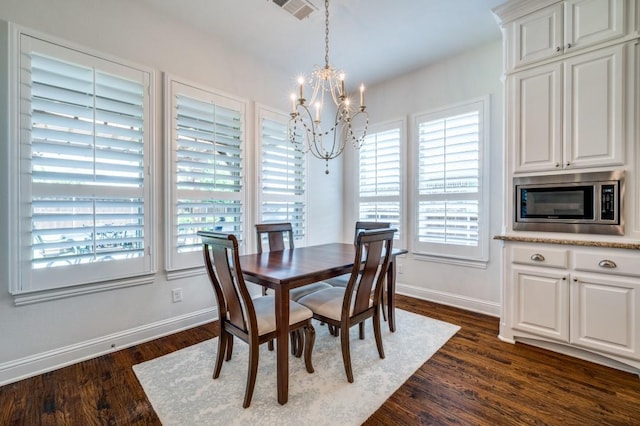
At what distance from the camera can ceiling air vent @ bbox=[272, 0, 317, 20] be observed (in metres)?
2.45

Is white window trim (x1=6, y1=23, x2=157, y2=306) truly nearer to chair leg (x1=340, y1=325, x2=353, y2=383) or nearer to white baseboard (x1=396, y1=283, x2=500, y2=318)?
chair leg (x1=340, y1=325, x2=353, y2=383)

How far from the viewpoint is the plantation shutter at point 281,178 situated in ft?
11.5

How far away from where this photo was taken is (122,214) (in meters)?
2.41

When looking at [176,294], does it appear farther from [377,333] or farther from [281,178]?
[377,333]

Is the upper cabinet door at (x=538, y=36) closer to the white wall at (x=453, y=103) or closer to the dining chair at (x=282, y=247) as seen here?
the white wall at (x=453, y=103)

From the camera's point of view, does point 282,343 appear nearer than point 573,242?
Yes

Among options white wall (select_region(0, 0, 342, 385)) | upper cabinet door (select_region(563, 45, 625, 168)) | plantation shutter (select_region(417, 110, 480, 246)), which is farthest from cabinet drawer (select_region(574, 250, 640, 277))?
white wall (select_region(0, 0, 342, 385))

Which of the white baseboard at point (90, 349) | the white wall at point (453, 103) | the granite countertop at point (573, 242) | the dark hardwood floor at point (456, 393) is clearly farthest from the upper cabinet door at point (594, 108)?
the white baseboard at point (90, 349)

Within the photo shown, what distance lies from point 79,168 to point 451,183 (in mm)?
3632

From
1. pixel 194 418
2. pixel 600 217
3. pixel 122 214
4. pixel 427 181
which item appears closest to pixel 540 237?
pixel 600 217

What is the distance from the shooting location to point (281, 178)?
12.1 ft

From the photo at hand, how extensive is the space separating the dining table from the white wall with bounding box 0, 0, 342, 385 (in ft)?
3.46

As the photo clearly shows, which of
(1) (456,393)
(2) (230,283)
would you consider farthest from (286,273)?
(1) (456,393)

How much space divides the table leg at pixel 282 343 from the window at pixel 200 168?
150 centimetres
